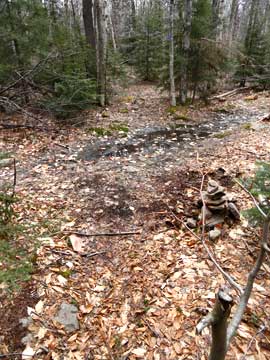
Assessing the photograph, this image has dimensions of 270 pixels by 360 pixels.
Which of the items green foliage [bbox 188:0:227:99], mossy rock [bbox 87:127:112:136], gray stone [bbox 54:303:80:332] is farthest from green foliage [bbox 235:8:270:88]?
gray stone [bbox 54:303:80:332]

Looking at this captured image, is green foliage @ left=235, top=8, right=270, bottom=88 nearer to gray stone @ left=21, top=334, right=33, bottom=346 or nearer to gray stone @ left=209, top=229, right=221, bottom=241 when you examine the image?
gray stone @ left=209, top=229, right=221, bottom=241

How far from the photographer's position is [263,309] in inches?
90.8

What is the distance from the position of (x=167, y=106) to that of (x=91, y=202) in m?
6.85

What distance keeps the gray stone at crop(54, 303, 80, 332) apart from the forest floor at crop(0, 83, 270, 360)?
36mm

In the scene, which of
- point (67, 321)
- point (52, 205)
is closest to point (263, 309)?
point (67, 321)

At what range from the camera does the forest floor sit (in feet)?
7.20

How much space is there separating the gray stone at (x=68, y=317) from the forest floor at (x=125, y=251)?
0.12 ft

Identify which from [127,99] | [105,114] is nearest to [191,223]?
[105,114]

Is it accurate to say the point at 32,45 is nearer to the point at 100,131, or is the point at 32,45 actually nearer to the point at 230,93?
the point at 100,131

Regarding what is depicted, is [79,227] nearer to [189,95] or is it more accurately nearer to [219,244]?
[219,244]

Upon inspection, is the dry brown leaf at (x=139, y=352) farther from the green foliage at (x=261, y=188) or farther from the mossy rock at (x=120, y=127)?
the mossy rock at (x=120, y=127)

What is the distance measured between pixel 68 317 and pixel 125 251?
1027 mm

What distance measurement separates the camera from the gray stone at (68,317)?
2336mm

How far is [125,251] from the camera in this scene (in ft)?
10.5
